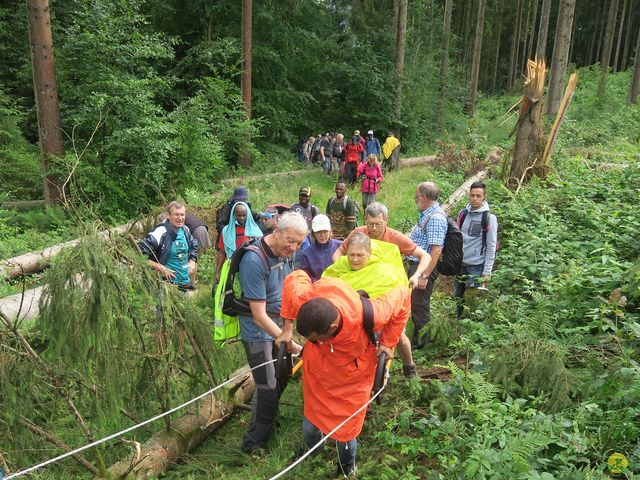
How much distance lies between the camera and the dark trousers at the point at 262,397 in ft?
12.4

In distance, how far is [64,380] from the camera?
3211mm

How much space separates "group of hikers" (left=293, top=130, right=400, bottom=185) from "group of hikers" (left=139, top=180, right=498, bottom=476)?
8.55 m

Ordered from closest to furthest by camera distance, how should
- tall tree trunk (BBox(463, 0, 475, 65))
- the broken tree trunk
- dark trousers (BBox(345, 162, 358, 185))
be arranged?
the broken tree trunk, dark trousers (BBox(345, 162, 358, 185)), tall tree trunk (BBox(463, 0, 475, 65))

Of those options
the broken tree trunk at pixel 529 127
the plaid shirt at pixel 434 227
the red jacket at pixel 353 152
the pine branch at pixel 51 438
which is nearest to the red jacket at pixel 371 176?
the broken tree trunk at pixel 529 127

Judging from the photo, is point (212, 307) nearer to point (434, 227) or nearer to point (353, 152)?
point (434, 227)

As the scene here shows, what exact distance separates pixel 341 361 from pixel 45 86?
11197mm

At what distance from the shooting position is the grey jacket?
547 centimetres

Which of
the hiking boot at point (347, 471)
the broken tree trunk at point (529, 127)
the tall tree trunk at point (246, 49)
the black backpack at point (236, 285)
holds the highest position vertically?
the tall tree trunk at point (246, 49)

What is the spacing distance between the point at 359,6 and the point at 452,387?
29.2 metres

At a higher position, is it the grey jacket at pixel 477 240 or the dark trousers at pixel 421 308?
the grey jacket at pixel 477 240

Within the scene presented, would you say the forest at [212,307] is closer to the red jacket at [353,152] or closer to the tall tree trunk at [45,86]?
the tall tree trunk at [45,86]

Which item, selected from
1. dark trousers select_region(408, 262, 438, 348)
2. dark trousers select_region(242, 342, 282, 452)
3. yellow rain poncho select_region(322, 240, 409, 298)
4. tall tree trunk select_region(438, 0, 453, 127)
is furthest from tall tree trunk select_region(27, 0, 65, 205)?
tall tree trunk select_region(438, 0, 453, 127)

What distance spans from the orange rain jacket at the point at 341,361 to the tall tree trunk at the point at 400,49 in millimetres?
21978

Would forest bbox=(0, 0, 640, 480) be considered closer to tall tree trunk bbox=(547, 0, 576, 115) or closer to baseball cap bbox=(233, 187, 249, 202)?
tall tree trunk bbox=(547, 0, 576, 115)
